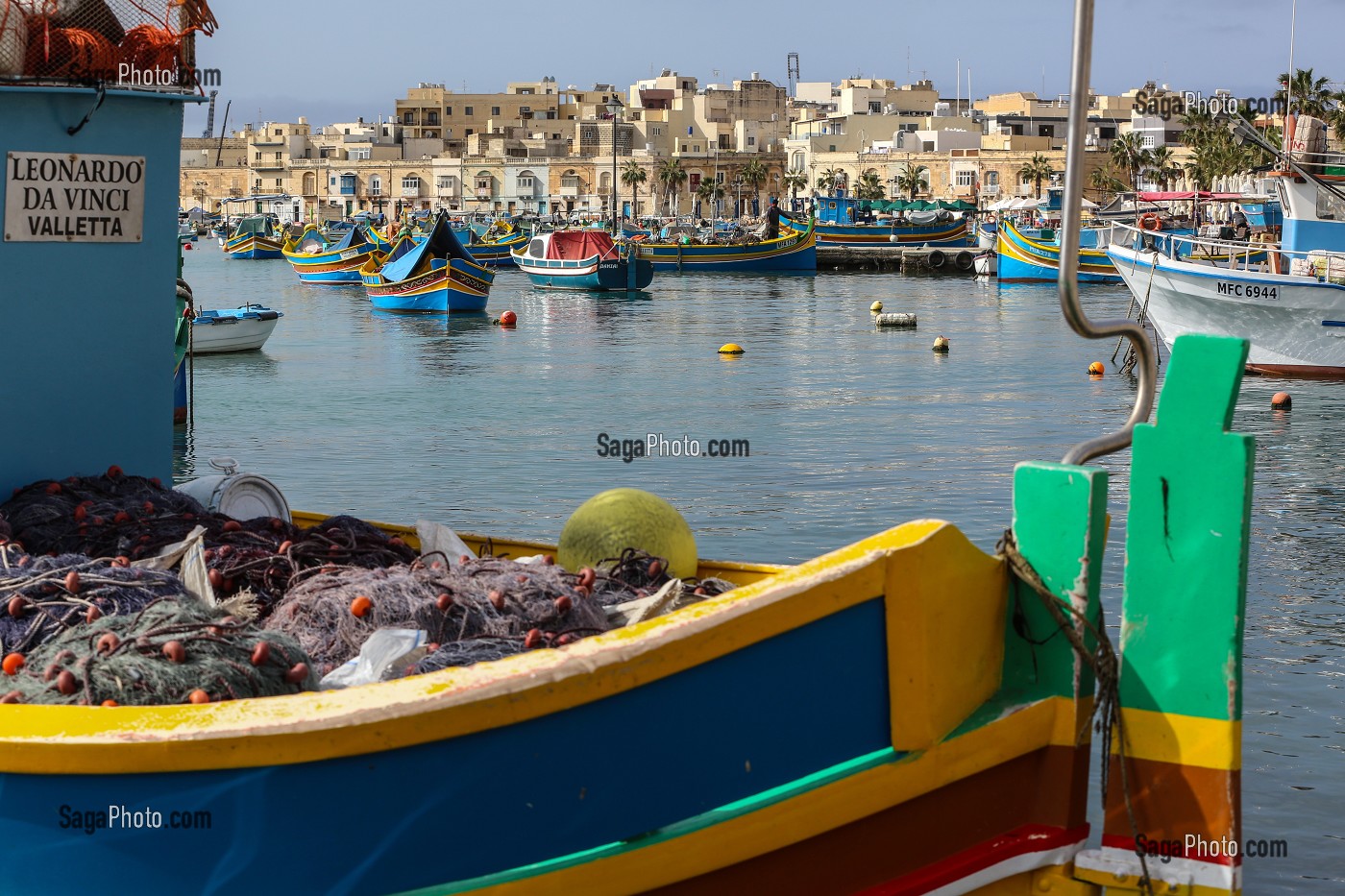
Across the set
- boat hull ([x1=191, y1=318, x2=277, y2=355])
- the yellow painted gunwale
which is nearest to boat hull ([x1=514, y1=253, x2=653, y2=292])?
boat hull ([x1=191, y1=318, x2=277, y2=355])

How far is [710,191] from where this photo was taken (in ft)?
388

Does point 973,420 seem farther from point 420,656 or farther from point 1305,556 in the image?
point 420,656

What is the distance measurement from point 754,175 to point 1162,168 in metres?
35.7

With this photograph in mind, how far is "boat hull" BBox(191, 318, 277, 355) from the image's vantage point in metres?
32.5

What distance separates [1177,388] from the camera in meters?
4.14

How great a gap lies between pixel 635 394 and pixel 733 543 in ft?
45.9

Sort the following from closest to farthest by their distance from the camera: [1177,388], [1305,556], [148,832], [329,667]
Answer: [148,832] → [1177,388] → [329,667] → [1305,556]

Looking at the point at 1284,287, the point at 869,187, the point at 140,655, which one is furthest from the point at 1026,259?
the point at 140,655

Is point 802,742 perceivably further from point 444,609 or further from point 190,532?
point 190,532

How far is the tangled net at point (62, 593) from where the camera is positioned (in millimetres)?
4574

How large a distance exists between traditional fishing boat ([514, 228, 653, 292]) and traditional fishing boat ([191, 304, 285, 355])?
24.0 m

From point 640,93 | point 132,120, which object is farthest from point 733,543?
point 640,93

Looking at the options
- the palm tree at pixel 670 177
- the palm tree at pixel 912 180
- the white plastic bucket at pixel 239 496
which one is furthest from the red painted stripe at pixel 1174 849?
the palm tree at pixel 670 177

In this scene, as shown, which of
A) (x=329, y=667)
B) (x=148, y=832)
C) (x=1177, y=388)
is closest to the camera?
(x=148, y=832)
